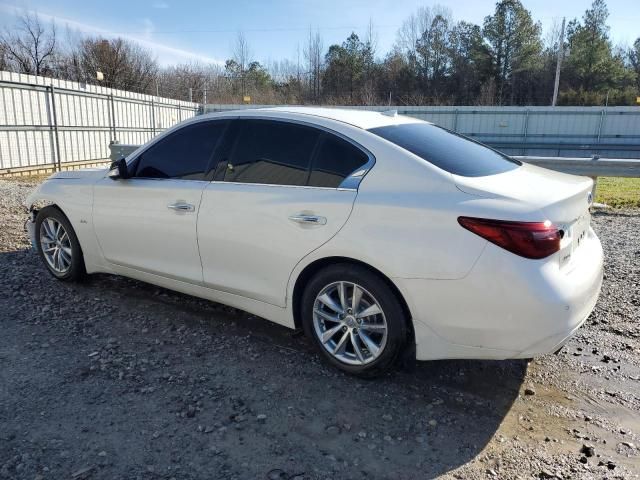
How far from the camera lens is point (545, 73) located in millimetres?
54312

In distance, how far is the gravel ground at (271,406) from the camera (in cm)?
244

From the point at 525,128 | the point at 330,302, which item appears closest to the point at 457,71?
the point at 525,128

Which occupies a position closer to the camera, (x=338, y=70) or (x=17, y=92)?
(x=17, y=92)

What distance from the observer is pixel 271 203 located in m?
3.34

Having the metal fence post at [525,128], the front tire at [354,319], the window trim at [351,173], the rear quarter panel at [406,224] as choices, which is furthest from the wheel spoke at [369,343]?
the metal fence post at [525,128]

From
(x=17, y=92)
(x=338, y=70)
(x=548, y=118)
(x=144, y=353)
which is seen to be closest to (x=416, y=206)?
(x=144, y=353)

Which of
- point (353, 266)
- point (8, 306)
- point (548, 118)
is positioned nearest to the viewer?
point (353, 266)

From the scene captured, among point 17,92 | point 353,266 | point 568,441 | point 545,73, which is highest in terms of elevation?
point 545,73

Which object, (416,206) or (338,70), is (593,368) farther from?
(338,70)

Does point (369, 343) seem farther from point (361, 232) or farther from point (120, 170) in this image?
point (120, 170)

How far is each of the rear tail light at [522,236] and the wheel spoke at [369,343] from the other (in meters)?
0.97

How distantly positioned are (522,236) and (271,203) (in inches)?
62.9

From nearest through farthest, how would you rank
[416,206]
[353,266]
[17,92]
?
[416,206], [353,266], [17,92]

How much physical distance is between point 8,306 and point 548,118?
2833 centimetres
